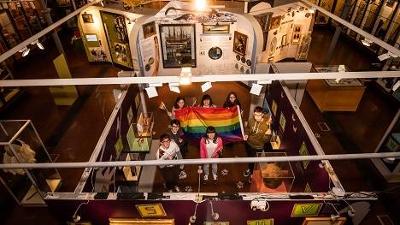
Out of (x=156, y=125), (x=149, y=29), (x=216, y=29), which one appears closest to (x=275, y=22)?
(x=216, y=29)

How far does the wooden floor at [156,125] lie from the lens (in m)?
6.23

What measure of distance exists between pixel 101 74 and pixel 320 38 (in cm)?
1142

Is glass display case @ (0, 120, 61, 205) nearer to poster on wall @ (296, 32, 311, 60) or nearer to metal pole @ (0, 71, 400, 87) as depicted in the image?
metal pole @ (0, 71, 400, 87)

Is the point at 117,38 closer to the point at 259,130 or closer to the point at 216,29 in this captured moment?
the point at 216,29

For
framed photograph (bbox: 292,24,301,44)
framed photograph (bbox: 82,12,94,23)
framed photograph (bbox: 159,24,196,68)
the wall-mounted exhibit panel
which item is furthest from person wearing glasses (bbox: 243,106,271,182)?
framed photograph (bbox: 82,12,94,23)

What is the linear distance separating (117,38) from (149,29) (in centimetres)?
220

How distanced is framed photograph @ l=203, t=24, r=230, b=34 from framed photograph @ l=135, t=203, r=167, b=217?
24.1 feet

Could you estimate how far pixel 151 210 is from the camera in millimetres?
3398

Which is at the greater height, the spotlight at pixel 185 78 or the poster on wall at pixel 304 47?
the spotlight at pixel 185 78

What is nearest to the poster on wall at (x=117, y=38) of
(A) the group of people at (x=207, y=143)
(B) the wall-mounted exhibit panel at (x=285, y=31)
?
(B) the wall-mounted exhibit panel at (x=285, y=31)

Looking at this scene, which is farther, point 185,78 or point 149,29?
point 149,29

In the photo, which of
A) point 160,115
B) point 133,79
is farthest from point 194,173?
point 133,79

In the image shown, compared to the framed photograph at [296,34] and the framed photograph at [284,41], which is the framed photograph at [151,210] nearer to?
the framed photograph at [284,41]

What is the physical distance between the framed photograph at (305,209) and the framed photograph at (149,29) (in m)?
7.34
